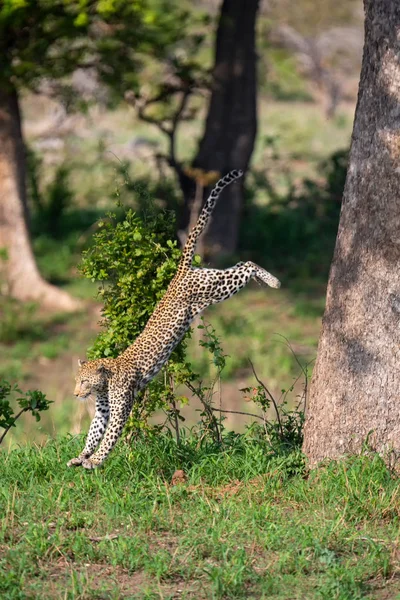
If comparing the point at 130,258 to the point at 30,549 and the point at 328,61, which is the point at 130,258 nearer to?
the point at 30,549

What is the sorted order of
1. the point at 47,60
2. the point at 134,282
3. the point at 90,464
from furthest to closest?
1. the point at 47,60
2. the point at 134,282
3. the point at 90,464

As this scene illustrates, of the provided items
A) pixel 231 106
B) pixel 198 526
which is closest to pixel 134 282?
pixel 198 526

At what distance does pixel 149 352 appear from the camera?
7.16 metres

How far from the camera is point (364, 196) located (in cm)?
701

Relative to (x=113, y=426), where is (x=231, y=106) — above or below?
above

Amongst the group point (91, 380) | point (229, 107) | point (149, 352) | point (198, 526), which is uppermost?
point (229, 107)

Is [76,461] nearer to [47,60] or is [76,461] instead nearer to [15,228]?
[47,60]

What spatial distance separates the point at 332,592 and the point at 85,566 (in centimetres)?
137

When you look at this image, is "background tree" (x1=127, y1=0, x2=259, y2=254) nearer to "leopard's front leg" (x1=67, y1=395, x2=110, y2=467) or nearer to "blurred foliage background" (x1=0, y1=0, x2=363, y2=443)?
"blurred foliage background" (x1=0, y1=0, x2=363, y2=443)

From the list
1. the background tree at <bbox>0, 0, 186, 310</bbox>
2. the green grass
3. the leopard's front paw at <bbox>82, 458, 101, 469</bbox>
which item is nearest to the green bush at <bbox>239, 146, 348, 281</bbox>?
the background tree at <bbox>0, 0, 186, 310</bbox>

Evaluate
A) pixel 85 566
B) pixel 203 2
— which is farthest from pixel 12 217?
pixel 203 2

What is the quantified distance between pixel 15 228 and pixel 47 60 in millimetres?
2753

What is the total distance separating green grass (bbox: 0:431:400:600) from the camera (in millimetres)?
5664

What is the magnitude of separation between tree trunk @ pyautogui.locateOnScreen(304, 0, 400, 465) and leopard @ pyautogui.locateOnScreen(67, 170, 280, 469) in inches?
33.7
